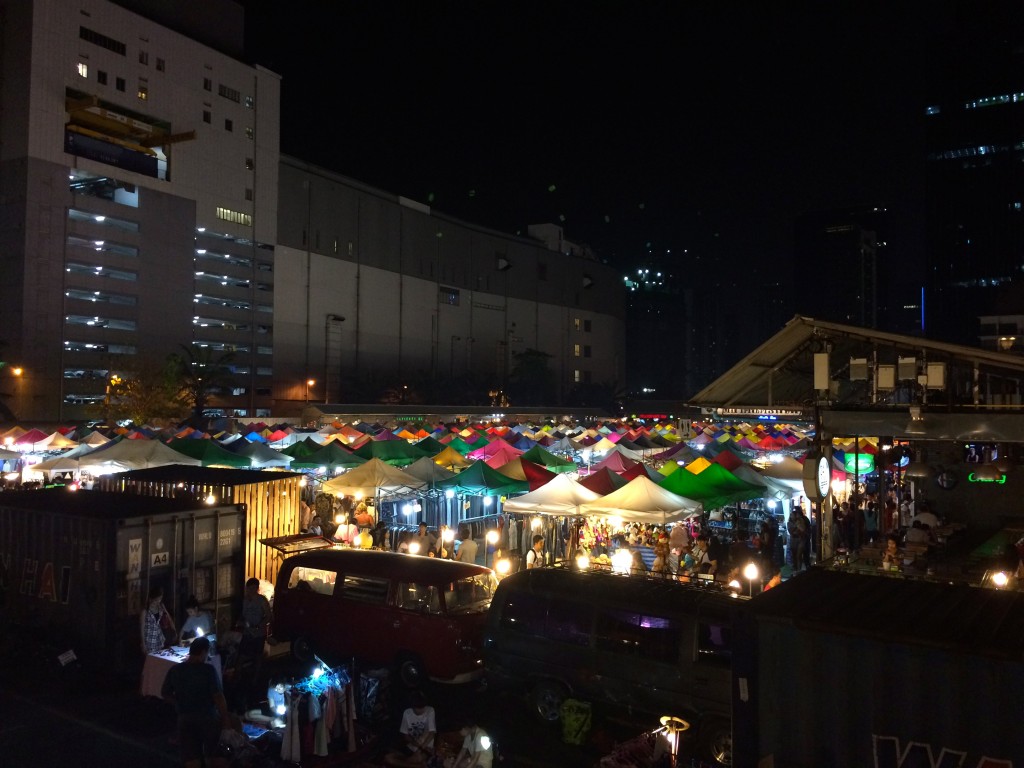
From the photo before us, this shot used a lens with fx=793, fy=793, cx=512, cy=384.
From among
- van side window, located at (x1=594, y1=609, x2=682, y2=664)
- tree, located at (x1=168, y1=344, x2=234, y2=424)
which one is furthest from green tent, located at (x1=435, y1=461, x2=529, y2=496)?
tree, located at (x1=168, y1=344, x2=234, y2=424)

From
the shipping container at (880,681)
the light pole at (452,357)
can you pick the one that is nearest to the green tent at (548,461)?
the shipping container at (880,681)

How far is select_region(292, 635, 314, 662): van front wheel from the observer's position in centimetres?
1026

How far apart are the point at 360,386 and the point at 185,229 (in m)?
20.1

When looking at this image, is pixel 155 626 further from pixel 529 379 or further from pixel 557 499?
pixel 529 379

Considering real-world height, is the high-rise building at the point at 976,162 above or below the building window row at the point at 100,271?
above

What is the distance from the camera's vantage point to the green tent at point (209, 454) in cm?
2047

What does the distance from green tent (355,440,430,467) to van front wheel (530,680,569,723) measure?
13.4 m

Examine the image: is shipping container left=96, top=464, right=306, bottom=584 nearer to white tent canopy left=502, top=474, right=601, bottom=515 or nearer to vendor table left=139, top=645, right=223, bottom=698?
vendor table left=139, top=645, right=223, bottom=698

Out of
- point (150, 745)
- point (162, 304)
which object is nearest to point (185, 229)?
point (162, 304)

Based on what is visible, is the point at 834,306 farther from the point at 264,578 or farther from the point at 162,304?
the point at 264,578

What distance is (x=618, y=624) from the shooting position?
8039 millimetres

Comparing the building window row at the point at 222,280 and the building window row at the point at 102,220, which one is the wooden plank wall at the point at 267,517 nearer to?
the building window row at the point at 102,220

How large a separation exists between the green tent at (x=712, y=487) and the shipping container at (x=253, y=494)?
279 inches

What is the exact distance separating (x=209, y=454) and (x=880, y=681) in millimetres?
19025
